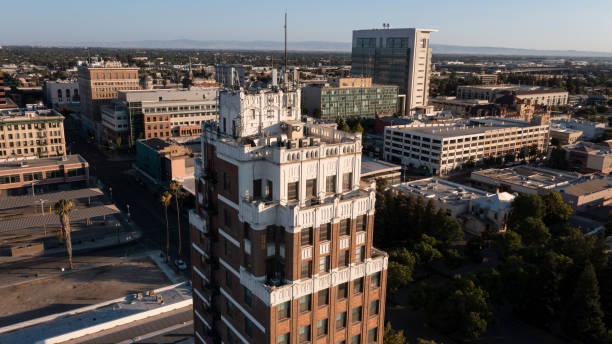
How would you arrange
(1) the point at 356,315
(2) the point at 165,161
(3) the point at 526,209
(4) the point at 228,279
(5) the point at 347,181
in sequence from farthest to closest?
(2) the point at 165,161 < (3) the point at 526,209 < (4) the point at 228,279 < (1) the point at 356,315 < (5) the point at 347,181

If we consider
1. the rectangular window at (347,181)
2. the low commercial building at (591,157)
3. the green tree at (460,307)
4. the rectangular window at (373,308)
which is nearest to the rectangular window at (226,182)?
the rectangular window at (347,181)

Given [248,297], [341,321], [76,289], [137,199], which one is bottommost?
[76,289]

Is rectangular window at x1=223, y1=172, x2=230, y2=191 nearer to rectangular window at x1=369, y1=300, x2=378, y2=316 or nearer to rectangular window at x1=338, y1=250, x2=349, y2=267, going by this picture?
rectangular window at x1=338, y1=250, x2=349, y2=267

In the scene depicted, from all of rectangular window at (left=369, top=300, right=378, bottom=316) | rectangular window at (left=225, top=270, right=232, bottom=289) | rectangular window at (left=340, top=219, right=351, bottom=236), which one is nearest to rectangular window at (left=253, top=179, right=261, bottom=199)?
rectangular window at (left=340, top=219, right=351, bottom=236)

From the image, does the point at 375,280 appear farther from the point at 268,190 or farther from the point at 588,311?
the point at 588,311

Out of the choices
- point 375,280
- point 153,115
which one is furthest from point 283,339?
point 153,115

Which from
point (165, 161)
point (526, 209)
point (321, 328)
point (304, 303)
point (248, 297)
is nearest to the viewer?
point (304, 303)

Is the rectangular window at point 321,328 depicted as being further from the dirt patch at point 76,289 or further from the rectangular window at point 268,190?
the dirt patch at point 76,289

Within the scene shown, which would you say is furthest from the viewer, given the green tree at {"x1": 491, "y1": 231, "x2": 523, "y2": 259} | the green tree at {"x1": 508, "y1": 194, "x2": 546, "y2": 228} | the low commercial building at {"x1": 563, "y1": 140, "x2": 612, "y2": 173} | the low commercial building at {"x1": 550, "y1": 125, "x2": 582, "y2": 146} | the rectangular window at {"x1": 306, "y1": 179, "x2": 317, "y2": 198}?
the low commercial building at {"x1": 550, "y1": 125, "x2": 582, "y2": 146}
